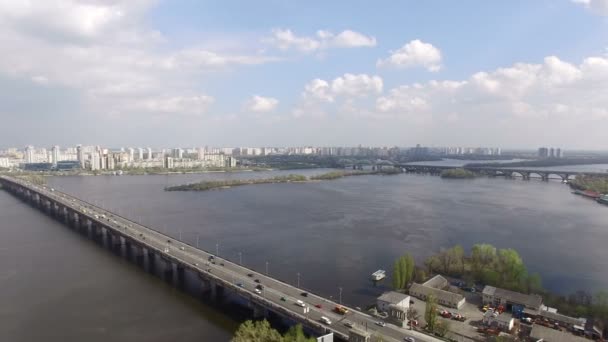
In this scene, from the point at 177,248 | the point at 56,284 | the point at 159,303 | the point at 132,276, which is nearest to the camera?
the point at 159,303

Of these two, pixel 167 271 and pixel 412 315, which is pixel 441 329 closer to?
pixel 412 315

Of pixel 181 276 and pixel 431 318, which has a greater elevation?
pixel 431 318

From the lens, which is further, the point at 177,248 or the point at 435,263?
the point at 177,248

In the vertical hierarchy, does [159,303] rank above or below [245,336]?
below

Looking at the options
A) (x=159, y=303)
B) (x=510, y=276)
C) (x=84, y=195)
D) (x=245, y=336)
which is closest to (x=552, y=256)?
(x=510, y=276)

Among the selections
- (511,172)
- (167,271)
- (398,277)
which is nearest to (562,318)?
(398,277)

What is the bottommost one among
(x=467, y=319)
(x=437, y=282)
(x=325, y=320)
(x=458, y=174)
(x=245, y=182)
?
(x=467, y=319)

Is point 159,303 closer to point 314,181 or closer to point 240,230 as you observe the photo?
point 240,230
